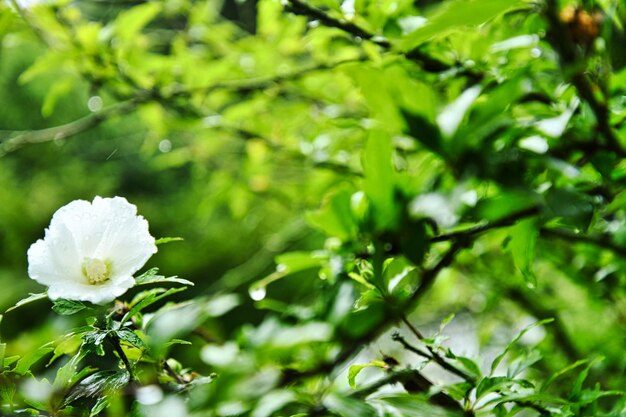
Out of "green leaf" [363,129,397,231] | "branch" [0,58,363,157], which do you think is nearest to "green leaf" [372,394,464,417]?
"green leaf" [363,129,397,231]

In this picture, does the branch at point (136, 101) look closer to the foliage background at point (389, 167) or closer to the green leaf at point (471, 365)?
the foliage background at point (389, 167)

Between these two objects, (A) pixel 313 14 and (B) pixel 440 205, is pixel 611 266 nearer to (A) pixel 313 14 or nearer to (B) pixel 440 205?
(A) pixel 313 14

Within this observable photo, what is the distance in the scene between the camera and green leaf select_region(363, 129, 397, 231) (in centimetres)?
31

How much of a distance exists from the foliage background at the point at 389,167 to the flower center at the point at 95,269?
4 centimetres

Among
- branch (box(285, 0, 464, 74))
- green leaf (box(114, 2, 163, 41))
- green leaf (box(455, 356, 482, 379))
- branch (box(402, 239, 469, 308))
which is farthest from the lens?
green leaf (box(114, 2, 163, 41))

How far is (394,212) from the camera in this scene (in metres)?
0.31

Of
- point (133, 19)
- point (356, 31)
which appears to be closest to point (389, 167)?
point (356, 31)

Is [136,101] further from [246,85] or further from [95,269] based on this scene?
[95,269]

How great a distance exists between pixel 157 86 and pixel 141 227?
2.36ft

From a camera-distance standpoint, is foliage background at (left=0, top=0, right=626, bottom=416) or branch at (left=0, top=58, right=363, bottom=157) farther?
branch at (left=0, top=58, right=363, bottom=157)

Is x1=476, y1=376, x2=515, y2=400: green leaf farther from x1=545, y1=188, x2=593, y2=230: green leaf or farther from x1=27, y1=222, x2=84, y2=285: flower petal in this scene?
x1=27, y1=222, x2=84, y2=285: flower petal

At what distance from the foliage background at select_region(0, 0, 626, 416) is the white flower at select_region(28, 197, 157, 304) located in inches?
1.3

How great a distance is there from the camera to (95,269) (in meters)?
0.48

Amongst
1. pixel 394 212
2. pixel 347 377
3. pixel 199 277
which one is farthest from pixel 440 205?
pixel 199 277
